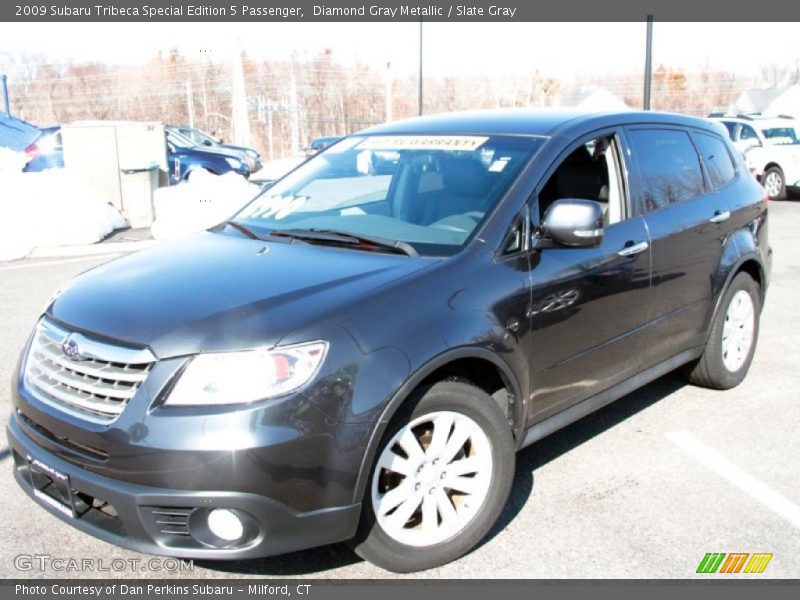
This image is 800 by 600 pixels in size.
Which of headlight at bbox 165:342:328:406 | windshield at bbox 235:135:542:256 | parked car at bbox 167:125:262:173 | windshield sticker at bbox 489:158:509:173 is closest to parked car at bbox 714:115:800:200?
parked car at bbox 167:125:262:173

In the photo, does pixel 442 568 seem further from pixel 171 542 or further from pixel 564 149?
pixel 564 149

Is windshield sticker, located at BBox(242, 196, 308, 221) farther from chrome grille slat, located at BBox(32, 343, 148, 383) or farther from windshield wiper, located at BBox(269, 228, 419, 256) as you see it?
chrome grille slat, located at BBox(32, 343, 148, 383)

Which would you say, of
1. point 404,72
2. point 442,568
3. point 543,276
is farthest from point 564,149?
point 404,72

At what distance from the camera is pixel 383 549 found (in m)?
3.07

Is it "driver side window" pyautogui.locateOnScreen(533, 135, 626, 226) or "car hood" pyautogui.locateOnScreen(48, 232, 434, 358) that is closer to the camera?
A: "car hood" pyautogui.locateOnScreen(48, 232, 434, 358)

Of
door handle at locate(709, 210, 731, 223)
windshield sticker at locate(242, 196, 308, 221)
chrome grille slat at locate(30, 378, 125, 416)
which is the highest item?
windshield sticker at locate(242, 196, 308, 221)

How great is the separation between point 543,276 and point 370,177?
1.31 meters

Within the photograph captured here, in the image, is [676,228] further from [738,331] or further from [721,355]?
[738,331]

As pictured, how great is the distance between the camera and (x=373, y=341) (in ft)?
9.57

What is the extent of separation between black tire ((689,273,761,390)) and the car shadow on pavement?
25cm

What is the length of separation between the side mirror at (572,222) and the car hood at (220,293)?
658 millimetres

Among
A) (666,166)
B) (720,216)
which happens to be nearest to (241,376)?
(666,166)

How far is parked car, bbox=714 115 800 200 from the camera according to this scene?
17.6 meters

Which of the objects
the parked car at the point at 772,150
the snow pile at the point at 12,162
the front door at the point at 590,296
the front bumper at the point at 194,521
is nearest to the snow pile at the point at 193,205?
the snow pile at the point at 12,162
